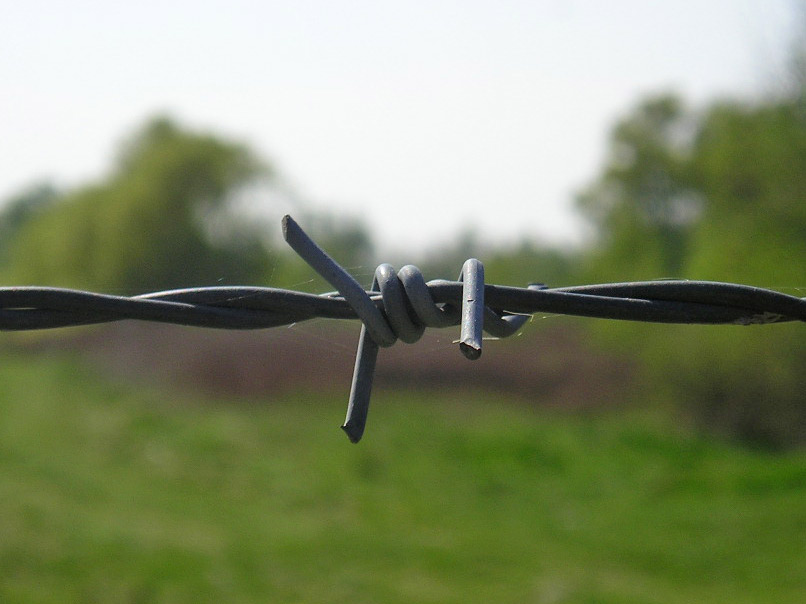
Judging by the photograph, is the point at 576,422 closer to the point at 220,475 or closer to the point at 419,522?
the point at 419,522

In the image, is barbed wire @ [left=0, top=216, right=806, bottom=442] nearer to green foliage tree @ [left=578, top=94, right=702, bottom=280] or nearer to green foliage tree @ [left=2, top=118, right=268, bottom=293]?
green foliage tree @ [left=2, top=118, right=268, bottom=293]

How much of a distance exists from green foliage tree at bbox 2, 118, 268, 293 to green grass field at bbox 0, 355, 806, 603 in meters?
1.34

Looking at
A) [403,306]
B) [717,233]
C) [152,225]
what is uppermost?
[152,225]

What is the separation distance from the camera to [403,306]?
0.89 metres

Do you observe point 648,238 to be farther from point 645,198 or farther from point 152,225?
point 152,225

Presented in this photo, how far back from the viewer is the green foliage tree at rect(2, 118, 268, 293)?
847cm

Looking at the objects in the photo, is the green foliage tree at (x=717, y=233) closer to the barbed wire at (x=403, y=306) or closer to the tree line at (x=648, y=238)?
the tree line at (x=648, y=238)

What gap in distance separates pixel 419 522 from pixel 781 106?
14.2 ft

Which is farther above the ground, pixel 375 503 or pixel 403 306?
pixel 403 306

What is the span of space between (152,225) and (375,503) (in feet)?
15.2

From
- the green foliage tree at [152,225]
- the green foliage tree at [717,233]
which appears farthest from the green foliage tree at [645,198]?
the green foliage tree at [152,225]

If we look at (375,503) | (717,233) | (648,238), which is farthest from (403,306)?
(648,238)

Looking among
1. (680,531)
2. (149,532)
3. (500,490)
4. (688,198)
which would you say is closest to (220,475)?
(149,532)

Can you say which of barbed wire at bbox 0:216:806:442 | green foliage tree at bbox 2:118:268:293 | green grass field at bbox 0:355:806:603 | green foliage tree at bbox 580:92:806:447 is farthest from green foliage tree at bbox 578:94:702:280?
barbed wire at bbox 0:216:806:442
